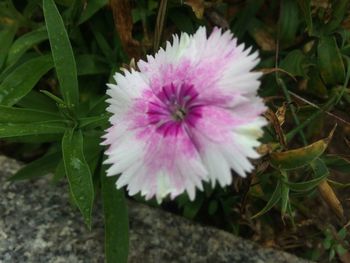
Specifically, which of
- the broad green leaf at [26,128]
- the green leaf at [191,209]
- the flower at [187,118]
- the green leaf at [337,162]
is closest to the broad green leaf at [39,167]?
the broad green leaf at [26,128]

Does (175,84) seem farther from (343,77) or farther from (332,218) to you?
(332,218)

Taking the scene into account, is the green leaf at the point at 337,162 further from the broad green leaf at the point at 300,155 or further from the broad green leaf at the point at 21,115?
the broad green leaf at the point at 21,115

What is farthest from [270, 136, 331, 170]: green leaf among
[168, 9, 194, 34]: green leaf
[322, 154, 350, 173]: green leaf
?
[168, 9, 194, 34]: green leaf

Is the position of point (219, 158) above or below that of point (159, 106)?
below

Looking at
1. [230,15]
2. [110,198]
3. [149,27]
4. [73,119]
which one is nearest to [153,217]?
[110,198]

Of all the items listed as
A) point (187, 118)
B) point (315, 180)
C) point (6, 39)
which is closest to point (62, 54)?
point (6, 39)

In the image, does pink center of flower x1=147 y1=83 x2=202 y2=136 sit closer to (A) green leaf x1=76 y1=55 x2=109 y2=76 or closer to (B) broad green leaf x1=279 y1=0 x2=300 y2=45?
(A) green leaf x1=76 y1=55 x2=109 y2=76
